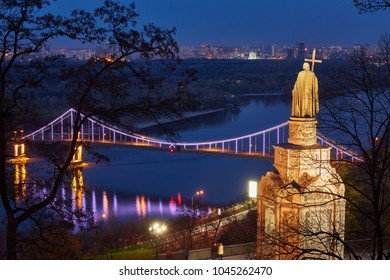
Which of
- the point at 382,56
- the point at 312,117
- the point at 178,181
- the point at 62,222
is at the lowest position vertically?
the point at 178,181

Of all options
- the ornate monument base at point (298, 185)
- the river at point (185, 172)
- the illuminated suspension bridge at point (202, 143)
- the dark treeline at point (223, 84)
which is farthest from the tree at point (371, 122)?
the dark treeline at point (223, 84)

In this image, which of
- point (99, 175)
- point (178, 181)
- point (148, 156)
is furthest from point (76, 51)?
point (148, 156)

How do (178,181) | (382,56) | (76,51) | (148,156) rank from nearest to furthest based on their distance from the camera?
1. (382,56)
2. (76,51)
3. (178,181)
4. (148,156)

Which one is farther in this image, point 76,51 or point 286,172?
point 76,51

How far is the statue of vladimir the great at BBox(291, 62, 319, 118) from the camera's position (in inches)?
228

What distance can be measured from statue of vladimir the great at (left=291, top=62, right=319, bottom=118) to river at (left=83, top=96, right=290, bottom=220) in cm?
627

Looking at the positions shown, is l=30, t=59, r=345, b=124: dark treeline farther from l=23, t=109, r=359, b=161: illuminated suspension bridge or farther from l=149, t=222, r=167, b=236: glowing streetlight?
l=149, t=222, r=167, b=236: glowing streetlight

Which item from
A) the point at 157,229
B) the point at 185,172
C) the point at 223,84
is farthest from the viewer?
the point at 223,84

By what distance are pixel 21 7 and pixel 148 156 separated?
72.5ft

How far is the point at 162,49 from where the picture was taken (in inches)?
169

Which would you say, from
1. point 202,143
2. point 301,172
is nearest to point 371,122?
point 301,172

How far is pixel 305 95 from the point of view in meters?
5.82

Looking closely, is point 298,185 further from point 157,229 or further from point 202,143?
point 202,143

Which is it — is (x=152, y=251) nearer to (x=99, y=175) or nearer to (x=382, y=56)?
(x=382, y=56)
